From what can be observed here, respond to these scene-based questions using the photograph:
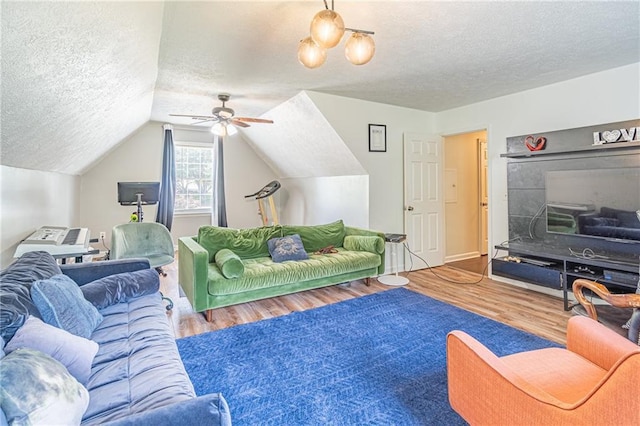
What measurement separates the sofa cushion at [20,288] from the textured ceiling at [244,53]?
0.85 m

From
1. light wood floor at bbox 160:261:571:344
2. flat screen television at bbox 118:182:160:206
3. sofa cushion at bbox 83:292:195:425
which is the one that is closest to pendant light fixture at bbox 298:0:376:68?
sofa cushion at bbox 83:292:195:425

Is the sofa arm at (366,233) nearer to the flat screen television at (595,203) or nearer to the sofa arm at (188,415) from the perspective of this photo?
the flat screen television at (595,203)

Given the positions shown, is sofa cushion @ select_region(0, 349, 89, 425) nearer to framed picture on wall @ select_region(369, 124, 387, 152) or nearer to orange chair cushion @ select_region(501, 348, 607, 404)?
orange chair cushion @ select_region(501, 348, 607, 404)

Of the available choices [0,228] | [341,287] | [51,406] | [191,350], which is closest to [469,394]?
[51,406]

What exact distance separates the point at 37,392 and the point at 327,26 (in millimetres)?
1875

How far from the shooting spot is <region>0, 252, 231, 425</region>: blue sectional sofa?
901 millimetres

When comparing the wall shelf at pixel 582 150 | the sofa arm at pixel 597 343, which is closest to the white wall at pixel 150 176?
the wall shelf at pixel 582 150

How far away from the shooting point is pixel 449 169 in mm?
5328

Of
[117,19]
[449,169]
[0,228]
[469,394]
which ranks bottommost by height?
[469,394]

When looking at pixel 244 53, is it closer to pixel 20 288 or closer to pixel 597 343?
pixel 20 288

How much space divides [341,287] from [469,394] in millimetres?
2595

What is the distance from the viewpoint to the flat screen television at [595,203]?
2965 millimetres

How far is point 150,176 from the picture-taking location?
581 cm

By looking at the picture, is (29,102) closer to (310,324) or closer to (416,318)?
(310,324)
